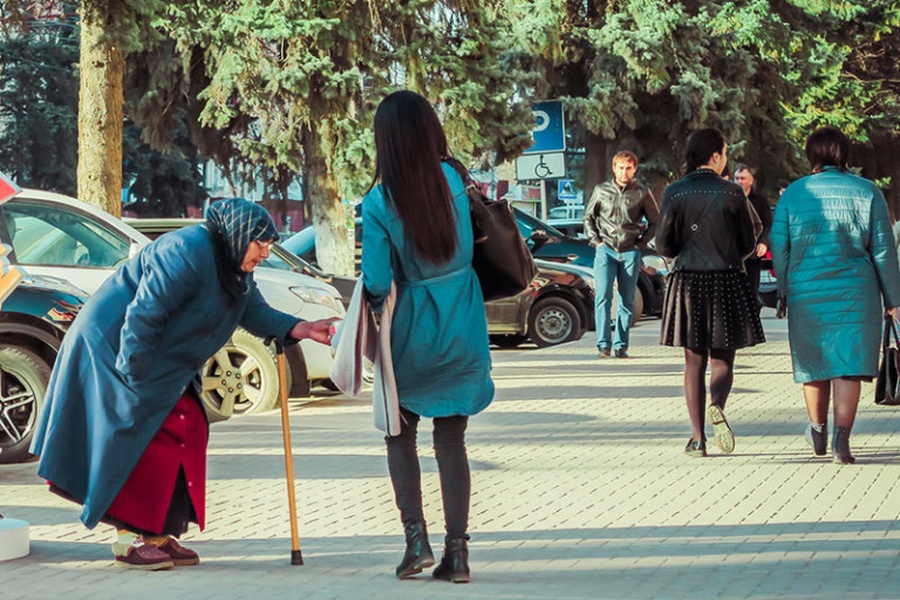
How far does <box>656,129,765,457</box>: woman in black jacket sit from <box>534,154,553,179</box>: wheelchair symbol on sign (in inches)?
586

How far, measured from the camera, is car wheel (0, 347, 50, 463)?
9930mm

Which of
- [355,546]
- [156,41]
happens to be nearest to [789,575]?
[355,546]

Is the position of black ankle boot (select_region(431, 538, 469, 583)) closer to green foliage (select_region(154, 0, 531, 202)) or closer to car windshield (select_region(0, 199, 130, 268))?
car windshield (select_region(0, 199, 130, 268))

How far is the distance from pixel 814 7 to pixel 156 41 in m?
23.9

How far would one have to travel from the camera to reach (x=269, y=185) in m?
31.5

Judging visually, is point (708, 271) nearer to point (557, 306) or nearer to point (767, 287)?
point (557, 306)

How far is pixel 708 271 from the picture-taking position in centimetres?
970

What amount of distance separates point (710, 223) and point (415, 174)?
12.2 ft

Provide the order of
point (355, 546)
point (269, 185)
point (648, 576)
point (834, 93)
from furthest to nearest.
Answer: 1. point (834, 93)
2. point (269, 185)
3. point (355, 546)
4. point (648, 576)

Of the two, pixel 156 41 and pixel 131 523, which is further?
pixel 156 41

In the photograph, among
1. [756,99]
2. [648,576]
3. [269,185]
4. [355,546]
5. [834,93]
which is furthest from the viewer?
[834,93]

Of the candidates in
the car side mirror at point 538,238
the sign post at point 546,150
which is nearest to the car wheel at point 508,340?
the car side mirror at point 538,238

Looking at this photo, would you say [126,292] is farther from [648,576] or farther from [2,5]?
[2,5]

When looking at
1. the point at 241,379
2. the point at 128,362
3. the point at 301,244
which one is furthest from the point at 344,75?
the point at 128,362
